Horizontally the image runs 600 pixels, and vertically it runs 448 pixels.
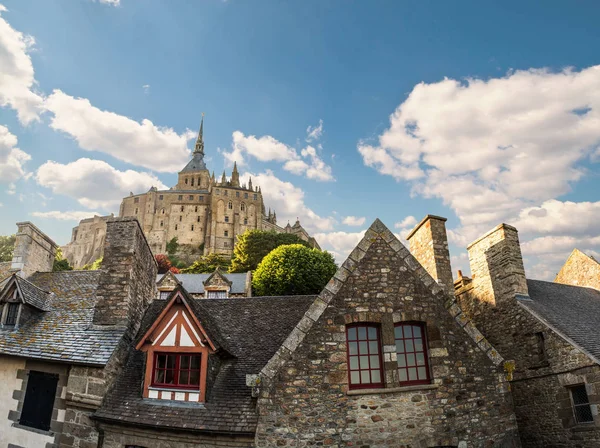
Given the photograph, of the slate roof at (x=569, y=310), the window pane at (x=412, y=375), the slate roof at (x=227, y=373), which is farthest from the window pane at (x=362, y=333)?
the slate roof at (x=569, y=310)

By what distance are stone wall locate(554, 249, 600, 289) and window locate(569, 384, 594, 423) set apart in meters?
9.51

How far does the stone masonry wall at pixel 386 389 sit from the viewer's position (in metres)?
7.52

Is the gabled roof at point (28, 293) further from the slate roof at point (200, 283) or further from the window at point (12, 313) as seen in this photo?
the slate roof at point (200, 283)

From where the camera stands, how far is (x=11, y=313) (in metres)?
11.2

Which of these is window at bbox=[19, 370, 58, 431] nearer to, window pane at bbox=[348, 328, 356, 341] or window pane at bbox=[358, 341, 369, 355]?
window pane at bbox=[348, 328, 356, 341]

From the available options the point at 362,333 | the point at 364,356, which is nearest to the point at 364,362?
the point at 364,356

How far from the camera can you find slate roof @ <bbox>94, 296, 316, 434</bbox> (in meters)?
7.80

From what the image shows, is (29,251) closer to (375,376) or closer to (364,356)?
(364,356)

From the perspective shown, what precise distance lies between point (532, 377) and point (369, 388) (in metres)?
6.96

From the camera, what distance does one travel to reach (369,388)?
8000 millimetres

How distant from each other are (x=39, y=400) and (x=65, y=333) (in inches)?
66.1

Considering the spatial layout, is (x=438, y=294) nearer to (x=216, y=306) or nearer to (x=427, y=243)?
(x=427, y=243)

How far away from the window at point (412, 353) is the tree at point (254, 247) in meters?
49.2

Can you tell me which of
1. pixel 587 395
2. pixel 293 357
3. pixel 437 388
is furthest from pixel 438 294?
pixel 587 395
